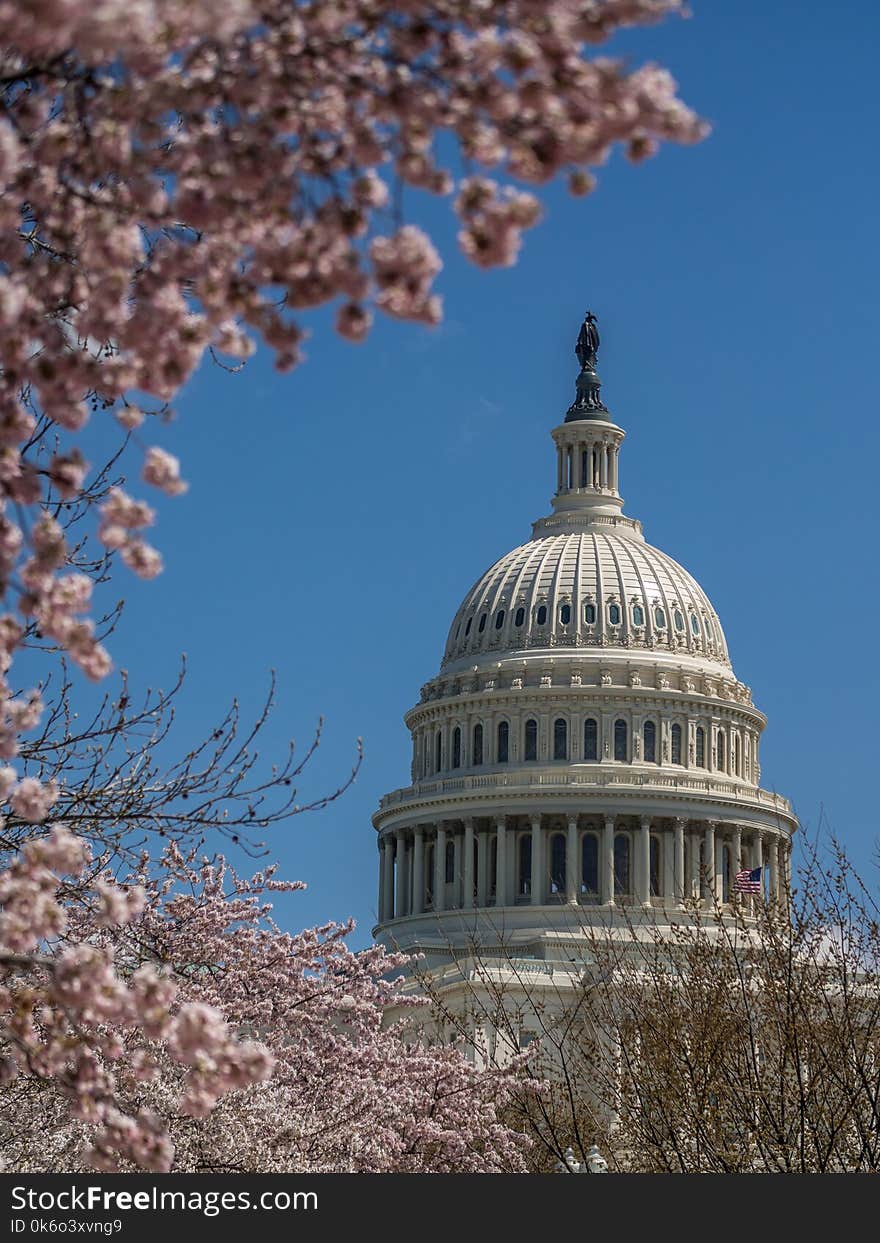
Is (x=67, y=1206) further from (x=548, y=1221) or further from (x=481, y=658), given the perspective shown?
(x=481, y=658)

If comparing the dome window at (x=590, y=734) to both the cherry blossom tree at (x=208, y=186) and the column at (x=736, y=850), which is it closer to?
the column at (x=736, y=850)

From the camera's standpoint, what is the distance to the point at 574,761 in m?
132

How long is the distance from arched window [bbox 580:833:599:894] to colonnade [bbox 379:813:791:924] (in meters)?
0.06

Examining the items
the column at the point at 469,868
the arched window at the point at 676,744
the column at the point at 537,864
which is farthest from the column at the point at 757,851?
the column at the point at 469,868

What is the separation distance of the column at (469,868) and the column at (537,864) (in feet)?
13.0

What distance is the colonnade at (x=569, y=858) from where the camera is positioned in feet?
420

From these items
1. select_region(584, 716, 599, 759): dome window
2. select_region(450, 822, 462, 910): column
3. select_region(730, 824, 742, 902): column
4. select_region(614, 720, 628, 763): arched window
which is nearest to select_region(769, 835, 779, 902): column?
select_region(730, 824, 742, 902): column

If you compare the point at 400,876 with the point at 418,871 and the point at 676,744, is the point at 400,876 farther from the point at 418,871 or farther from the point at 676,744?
the point at 676,744

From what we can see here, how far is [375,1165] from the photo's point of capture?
3841 cm

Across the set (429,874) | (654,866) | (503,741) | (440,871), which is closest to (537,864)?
(440,871)

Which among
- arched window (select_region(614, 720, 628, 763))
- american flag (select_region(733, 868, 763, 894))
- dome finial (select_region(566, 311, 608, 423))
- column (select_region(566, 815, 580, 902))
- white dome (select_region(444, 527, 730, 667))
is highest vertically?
dome finial (select_region(566, 311, 608, 423))

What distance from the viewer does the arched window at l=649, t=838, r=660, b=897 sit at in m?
129

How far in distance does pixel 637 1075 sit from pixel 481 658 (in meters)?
99.6

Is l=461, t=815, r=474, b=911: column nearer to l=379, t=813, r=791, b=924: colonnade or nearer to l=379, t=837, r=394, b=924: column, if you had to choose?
l=379, t=813, r=791, b=924: colonnade
